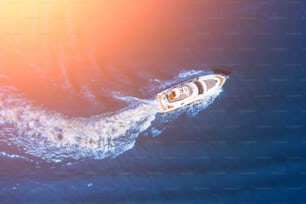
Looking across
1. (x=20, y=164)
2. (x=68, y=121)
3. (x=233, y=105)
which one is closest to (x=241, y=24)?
(x=233, y=105)

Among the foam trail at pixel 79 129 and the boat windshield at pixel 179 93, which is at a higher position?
the boat windshield at pixel 179 93

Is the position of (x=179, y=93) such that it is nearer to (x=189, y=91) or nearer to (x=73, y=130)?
(x=189, y=91)

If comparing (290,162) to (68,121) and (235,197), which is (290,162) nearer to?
(235,197)

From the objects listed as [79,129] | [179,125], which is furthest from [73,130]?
[179,125]
